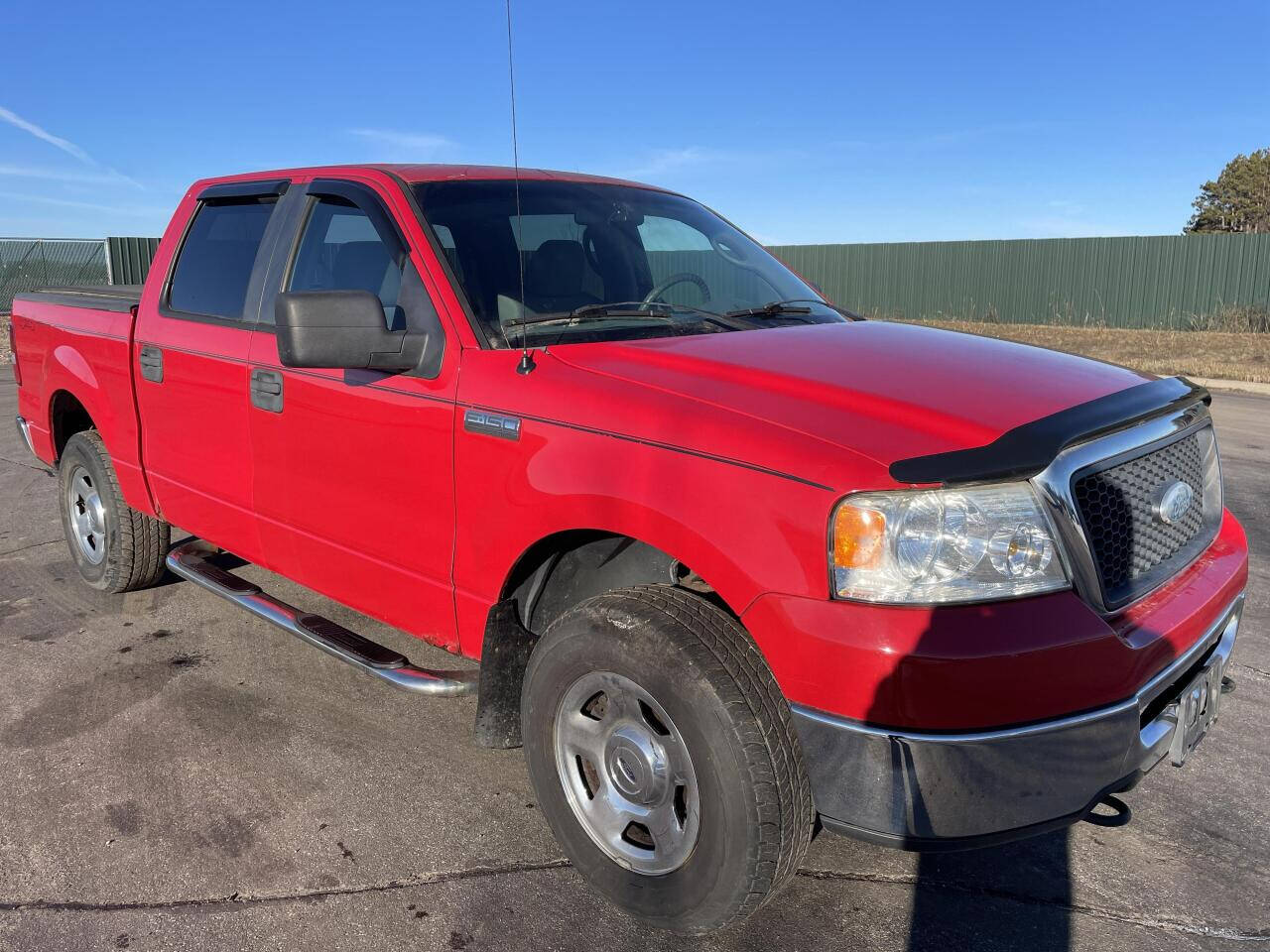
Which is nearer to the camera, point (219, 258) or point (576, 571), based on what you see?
point (576, 571)

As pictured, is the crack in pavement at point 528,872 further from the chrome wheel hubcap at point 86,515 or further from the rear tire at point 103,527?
the chrome wheel hubcap at point 86,515

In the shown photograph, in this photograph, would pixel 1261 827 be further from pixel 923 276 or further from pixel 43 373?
pixel 923 276

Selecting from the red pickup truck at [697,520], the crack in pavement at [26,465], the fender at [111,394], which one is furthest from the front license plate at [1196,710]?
the crack in pavement at [26,465]

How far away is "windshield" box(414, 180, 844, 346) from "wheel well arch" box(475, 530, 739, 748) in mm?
649

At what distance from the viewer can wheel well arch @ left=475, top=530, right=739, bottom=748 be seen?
2881mm

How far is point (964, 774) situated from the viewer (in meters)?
2.11

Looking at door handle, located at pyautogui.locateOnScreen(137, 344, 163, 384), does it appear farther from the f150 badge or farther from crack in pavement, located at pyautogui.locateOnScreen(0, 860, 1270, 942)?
crack in pavement, located at pyautogui.locateOnScreen(0, 860, 1270, 942)

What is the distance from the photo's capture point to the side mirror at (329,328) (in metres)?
2.90

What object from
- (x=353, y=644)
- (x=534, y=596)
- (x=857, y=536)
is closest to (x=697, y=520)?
(x=857, y=536)

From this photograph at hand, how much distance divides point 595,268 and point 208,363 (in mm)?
1630

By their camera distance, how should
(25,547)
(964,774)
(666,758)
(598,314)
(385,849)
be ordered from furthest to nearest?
(25,547)
(598,314)
(385,849)
(666,758)
(964,774)

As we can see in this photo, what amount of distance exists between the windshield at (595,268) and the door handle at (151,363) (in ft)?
5.41

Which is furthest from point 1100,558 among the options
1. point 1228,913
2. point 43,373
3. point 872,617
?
point 43,373

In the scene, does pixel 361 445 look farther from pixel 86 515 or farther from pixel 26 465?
pixel 26 465
